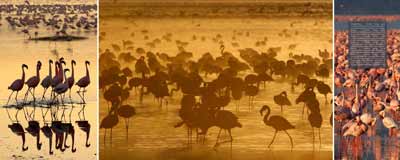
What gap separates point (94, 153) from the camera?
4602 millimetres

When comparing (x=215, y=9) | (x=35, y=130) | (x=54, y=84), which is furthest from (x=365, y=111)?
(x=35, y=130)

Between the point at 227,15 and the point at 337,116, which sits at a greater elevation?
the point at 227,15

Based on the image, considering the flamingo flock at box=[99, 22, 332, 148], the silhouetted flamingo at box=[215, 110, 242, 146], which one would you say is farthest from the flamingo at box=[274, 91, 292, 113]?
the silhouetted flamingo at box=[215, 110, 242, 146]

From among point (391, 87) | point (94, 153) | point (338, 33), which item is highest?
point (338, 33)

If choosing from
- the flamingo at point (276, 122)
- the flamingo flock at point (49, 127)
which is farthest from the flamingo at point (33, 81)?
the flamingo at point (276, 122)

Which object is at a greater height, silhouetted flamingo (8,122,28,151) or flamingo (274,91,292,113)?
flamingo (274,91,292,113)

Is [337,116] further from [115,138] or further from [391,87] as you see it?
[115,138]

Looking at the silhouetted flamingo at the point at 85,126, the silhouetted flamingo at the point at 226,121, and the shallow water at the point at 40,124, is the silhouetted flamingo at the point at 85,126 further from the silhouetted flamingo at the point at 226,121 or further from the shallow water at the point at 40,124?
the silhouetted flamingo at the point at 226,121

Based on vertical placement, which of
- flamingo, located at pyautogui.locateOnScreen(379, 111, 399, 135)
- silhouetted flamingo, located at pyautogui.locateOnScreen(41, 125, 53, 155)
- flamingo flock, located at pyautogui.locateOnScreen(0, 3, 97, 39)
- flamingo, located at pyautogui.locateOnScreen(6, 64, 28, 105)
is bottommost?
silhouetted flamingo, located at pyautogui.locateOnScreen(41, 125, 53, 155)

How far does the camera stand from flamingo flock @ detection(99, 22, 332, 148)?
4.57 metres

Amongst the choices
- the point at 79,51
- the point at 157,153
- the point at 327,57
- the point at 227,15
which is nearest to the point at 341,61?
the point at 327,57

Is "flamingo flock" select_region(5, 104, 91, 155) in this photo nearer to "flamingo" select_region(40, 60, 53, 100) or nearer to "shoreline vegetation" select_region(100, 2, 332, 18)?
"flamingo" select_region(40, 60, 53, 100)

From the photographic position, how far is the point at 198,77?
15.0ft

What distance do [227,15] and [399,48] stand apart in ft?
3.29
